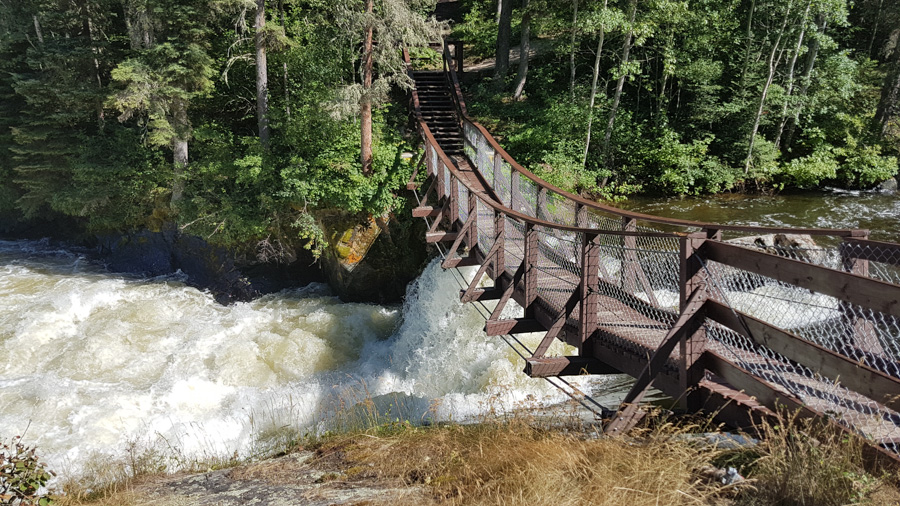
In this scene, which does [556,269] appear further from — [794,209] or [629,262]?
[794,209]

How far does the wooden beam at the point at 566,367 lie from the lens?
17.5 feet

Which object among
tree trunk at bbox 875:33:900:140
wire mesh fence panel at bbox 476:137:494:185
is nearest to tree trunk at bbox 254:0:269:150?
wire mesh fence panel at bbox 476:137:494:185

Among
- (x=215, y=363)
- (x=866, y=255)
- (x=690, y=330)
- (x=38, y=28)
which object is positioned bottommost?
(x=215, y=363)

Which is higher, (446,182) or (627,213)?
(627,213)

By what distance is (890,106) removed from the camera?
16.5 metres

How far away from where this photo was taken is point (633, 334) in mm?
4898

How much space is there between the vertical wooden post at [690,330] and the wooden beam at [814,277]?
10cm

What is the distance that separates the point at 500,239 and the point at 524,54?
11.6 meters

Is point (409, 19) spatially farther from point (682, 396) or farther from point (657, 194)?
point (682, 396)

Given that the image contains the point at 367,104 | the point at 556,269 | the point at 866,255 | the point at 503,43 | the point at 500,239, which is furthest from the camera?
the point at 503,43

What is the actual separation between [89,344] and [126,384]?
6.06 feet

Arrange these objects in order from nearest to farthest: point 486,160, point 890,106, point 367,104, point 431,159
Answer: point 486,160, point 431,159, point 367,104, point 890,106

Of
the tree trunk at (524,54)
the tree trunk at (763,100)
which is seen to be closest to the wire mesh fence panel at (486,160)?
the tree trunk at (524,54)

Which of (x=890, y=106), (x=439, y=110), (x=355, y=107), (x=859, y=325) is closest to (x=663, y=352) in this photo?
(x=859, y=325)
